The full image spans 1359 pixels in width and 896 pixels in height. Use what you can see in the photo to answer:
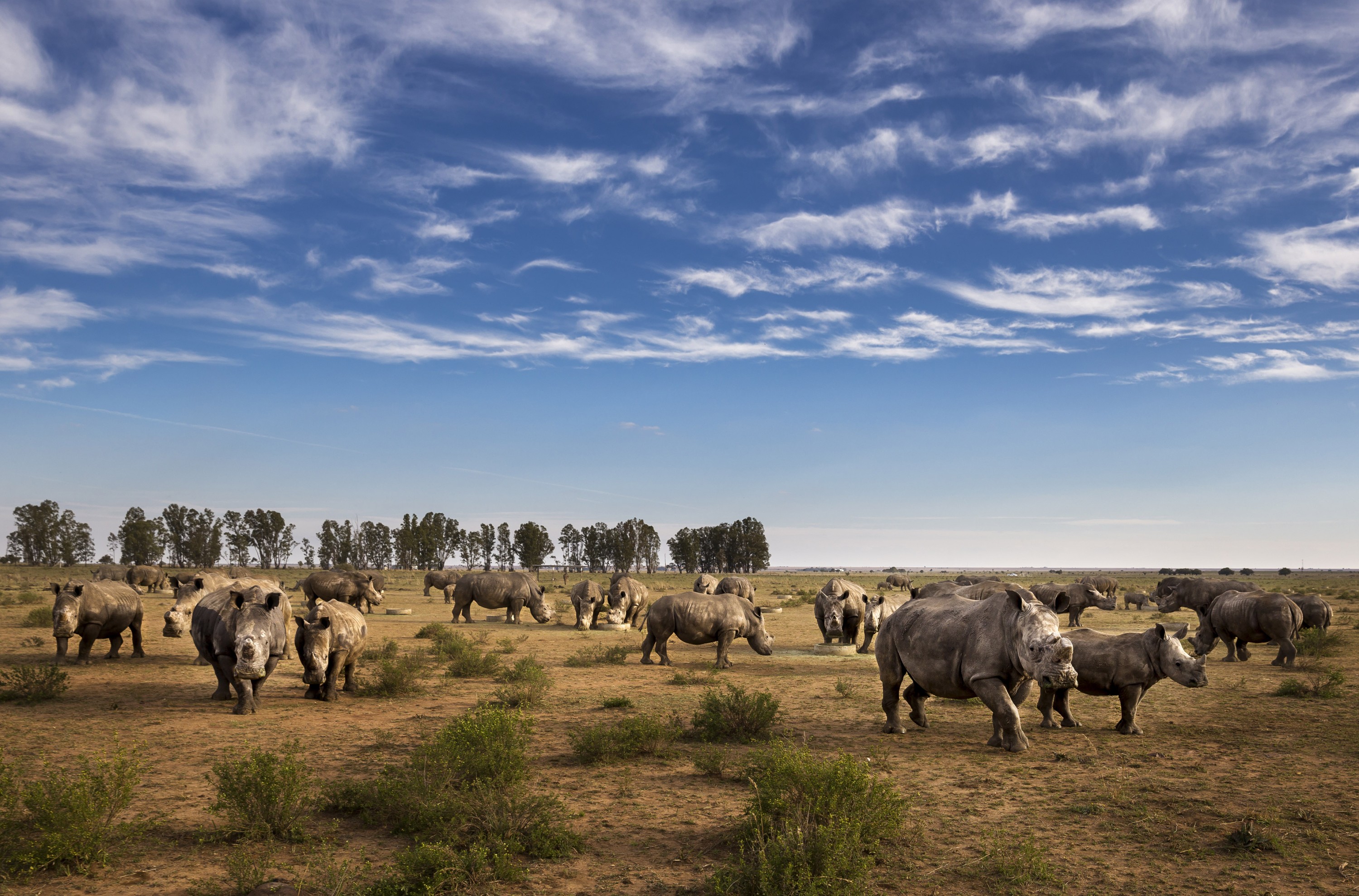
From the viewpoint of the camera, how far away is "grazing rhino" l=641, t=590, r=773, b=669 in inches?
848

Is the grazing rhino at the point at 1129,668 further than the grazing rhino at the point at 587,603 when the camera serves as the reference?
No

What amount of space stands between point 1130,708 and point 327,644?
1535 cm

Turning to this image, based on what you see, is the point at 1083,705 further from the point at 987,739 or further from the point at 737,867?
the point at 737,867

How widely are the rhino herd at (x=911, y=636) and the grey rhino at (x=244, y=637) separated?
0.03 m

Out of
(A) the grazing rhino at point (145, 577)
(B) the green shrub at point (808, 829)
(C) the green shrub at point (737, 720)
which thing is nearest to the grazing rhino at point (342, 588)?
(A) the grazing rhino at point (145, 577)

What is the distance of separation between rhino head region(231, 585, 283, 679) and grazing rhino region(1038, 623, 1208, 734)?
14259 mm

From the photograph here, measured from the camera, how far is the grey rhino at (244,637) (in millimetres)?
13414

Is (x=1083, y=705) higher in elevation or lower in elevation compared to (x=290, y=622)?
lower

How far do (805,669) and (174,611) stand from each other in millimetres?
17345

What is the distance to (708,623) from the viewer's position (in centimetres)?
2156

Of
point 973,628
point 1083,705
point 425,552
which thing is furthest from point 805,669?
point 425,552

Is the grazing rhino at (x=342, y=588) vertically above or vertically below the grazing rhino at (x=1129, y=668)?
below

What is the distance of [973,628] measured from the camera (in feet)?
35.8

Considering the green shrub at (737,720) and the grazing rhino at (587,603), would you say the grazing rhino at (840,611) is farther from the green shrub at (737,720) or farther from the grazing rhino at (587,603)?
the green shrub at (737,720)
